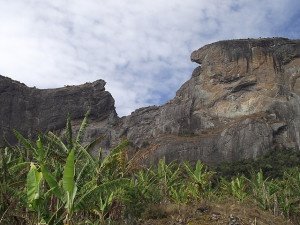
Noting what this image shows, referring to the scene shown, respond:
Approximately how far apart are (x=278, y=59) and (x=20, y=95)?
4902 cm

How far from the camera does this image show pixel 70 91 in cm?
10131

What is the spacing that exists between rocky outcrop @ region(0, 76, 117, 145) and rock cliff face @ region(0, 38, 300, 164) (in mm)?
185

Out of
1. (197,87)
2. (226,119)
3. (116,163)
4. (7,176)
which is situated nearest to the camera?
(7,176)

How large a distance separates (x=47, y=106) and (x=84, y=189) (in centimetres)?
8372

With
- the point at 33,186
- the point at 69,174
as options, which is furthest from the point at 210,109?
the point at 69,174

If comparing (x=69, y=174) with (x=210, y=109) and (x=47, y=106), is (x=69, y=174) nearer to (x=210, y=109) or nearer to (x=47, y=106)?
(x=210, y=109)

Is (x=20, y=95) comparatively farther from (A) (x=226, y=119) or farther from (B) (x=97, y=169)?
(B) (x=97, y=169)

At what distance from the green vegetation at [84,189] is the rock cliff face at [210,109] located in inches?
1506

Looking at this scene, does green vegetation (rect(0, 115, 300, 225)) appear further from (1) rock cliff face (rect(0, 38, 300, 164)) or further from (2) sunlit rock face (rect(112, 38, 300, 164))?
(1) rock cliff face (rect(0, 38, 300, 164))

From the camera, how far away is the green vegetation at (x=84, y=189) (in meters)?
14.2

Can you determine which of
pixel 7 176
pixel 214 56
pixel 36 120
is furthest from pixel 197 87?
pixel 7 176

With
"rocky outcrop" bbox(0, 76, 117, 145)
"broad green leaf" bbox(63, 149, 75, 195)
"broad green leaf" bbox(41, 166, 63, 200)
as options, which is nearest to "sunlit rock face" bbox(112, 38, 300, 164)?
"rocky outcrop" bbox(0, 76, 117, 145)

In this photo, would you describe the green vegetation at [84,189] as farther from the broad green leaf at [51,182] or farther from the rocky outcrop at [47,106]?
the rocky outcrop at [47,106]

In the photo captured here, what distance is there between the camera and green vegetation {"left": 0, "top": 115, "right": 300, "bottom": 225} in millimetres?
14180
